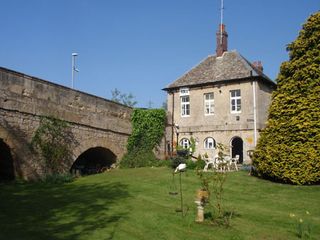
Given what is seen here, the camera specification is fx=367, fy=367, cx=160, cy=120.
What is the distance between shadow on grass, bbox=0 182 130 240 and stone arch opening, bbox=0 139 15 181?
3.30 ft

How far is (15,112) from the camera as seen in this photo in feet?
43.2

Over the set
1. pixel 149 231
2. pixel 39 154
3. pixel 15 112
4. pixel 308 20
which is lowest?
pixel 149 231

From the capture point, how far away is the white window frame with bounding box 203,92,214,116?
79.7 ft

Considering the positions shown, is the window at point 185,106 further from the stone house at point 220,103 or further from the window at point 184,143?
the window at point 184,143

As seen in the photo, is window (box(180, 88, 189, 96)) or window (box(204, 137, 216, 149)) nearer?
window (box(204, 137, 216, 149))

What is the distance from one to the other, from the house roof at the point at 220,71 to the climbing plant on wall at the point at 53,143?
11.6 m

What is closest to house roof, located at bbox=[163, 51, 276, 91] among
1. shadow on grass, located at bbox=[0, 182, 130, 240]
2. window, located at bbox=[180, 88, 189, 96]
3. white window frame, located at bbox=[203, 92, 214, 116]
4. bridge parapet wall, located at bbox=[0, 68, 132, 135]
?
window, located at bbox=[180, 88, 189, 96]

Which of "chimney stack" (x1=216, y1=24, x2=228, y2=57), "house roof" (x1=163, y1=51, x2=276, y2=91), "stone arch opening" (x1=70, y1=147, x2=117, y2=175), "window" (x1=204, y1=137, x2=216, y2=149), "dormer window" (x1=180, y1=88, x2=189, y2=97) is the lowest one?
"stone arch opening" (x1=70, y1=147, x2=117, y2=175)

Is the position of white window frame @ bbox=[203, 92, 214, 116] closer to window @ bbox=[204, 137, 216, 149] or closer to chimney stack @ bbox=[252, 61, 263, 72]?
window @ bbox=[204, 137, 216, 149]

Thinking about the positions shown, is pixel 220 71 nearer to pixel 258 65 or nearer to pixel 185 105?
pixel 185 105

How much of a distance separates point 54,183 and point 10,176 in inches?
61.5

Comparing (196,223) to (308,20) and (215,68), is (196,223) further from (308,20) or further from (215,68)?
(215,68)

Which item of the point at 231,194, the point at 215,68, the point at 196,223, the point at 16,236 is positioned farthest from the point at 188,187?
the point at 215,68

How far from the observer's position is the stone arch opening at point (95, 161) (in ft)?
62.8
